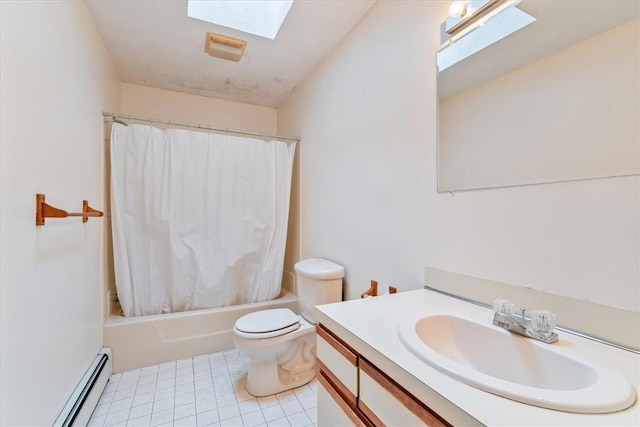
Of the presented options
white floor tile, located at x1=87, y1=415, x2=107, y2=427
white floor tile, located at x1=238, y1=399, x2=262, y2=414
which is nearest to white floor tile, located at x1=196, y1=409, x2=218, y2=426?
white floor tile, located at x1=238, y1=399, x2=262, y2=414

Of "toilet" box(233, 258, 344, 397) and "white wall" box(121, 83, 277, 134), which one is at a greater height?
"white wall" box(121, 83, 277, 134)

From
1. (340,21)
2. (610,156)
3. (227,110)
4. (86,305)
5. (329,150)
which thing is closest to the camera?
(610,156)

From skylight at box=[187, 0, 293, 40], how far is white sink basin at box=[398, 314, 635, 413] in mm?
1870

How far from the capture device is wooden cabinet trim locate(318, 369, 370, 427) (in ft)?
2.71

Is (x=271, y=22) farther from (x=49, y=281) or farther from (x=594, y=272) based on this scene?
(x=594, y=272)

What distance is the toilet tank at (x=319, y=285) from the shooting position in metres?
1.83

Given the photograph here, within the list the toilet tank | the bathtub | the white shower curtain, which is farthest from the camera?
the white shower curtain

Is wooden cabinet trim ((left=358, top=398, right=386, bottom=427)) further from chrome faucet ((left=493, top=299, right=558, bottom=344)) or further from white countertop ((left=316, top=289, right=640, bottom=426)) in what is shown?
chrome faucet ((left=493, top=299, right=558, bottom=344))

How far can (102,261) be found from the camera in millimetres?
1987

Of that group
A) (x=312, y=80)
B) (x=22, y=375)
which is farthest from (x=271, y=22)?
(x=22, y=375)

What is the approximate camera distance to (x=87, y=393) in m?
1.44

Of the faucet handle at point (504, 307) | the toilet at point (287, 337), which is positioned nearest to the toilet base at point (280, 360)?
the toilet at point (287, 337)

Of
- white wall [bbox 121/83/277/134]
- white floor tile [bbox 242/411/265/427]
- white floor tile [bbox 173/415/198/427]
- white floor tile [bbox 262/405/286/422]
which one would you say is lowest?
A: white floor tile [bbox 262/405/286/422]

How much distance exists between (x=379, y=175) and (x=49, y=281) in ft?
5.27
